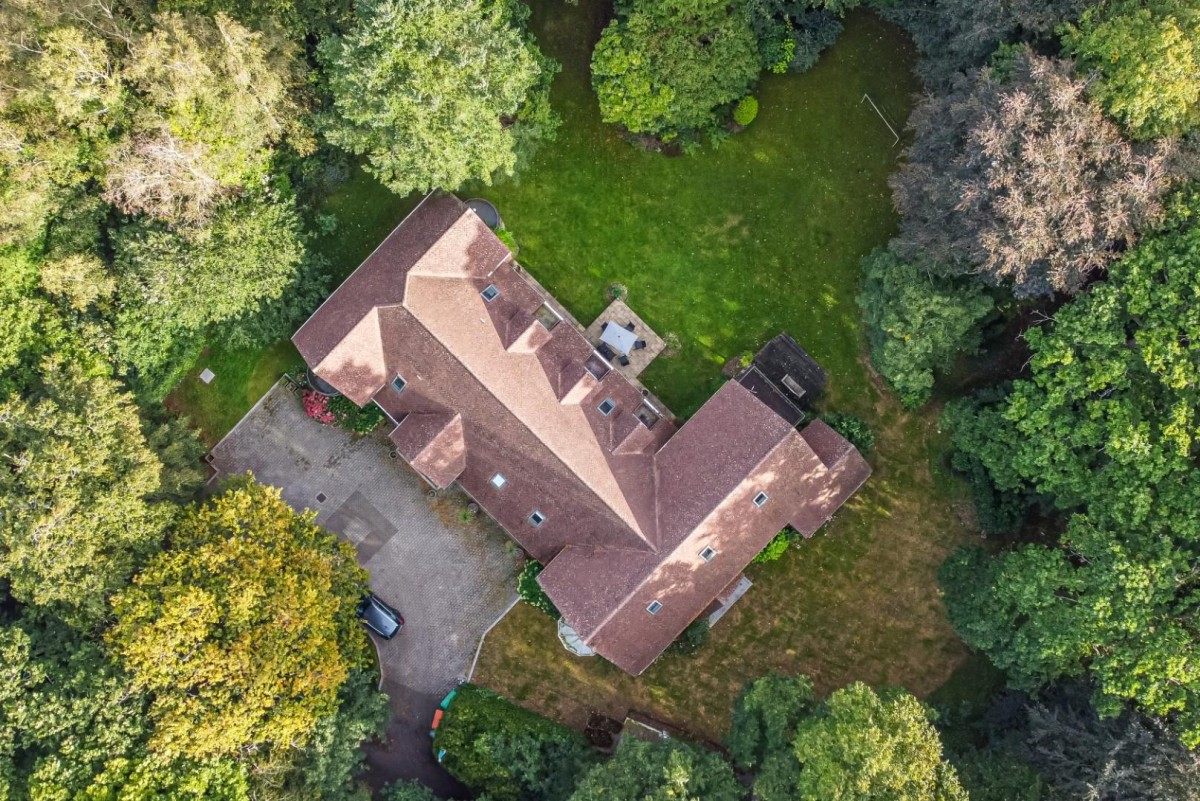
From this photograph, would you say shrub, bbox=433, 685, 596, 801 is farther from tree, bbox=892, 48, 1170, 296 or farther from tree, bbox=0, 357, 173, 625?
tree, bbox=892, 48, 1170, 296

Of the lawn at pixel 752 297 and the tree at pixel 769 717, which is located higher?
the lawn at pixel 752 297

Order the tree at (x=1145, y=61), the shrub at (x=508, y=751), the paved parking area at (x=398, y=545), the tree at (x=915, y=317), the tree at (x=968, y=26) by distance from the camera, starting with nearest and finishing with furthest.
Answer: the tree at (x=1145, y=61) < the tree at (x=968, y=26) < the tree at (x=915, y=317) < the shrub at (x=508, y=751) < the paved parking area at (x=398, y=545)

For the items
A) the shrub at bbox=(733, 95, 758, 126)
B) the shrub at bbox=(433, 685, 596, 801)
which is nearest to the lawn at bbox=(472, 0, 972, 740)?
the shrub at bbox=(733, 95, 758, 126)

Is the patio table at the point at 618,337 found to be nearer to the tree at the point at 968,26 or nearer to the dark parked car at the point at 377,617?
the dark parked car at the point at 377,617

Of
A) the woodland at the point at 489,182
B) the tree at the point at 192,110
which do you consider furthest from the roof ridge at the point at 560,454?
the tree at the point at 192,110

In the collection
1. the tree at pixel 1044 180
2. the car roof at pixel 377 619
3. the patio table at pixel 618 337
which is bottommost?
the car roof at pixel 377 619

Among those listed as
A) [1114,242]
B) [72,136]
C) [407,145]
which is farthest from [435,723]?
[1114,242]

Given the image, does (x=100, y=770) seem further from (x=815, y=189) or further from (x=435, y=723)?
(x=815, y=189)
